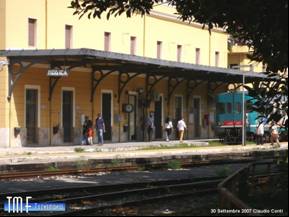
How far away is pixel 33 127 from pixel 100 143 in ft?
13.0

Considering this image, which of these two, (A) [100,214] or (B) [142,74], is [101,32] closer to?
(B) [142,74]

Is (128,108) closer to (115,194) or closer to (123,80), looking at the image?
(123,80)

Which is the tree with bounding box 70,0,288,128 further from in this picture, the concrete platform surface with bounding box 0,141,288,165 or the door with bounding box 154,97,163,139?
the door with bounding box 154,97,163,139

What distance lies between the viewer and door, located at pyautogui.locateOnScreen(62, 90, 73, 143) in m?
40.3

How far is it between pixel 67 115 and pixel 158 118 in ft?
33.8

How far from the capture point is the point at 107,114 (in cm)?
4391

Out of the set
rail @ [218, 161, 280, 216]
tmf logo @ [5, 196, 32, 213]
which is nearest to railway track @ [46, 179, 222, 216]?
tmf logo @ [5, 196, 32, 213]

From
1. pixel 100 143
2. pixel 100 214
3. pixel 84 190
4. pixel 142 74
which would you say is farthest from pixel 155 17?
pixel 100 214

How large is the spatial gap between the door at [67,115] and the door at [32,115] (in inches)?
89.9

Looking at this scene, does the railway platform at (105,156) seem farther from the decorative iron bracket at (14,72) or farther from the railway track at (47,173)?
the decorative iron bracket at (14,72)

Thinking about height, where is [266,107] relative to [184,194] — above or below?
above

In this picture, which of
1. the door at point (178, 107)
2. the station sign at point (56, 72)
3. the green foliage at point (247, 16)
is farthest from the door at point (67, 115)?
the green foliage at point (247, 16)

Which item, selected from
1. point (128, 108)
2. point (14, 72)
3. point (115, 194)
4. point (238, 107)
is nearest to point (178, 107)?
point (238, 107)

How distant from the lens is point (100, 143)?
39969 millimetres
